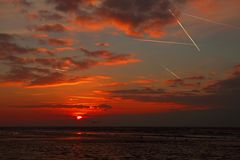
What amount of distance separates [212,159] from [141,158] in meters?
7.92

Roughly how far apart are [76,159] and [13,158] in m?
6.81

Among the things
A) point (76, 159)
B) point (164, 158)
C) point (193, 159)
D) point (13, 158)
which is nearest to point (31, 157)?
point (13, 158)

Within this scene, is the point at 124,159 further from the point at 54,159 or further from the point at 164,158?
the point at 54,159

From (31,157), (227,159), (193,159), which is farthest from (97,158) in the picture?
(227,159)

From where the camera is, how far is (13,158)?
3962cm

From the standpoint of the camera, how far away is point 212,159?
40.9m

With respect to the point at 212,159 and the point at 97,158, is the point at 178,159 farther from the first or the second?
the point at 97,158

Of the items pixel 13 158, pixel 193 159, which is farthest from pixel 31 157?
pixel 193 159

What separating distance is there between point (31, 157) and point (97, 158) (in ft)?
24.3

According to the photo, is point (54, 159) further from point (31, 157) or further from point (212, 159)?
point (212, 159)

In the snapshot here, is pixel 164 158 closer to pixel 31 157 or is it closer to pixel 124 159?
pixel 124 159

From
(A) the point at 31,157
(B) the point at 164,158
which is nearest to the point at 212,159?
(B) the point at 164,158

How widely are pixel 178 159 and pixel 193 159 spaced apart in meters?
1.76

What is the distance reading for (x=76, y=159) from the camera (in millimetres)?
39625
